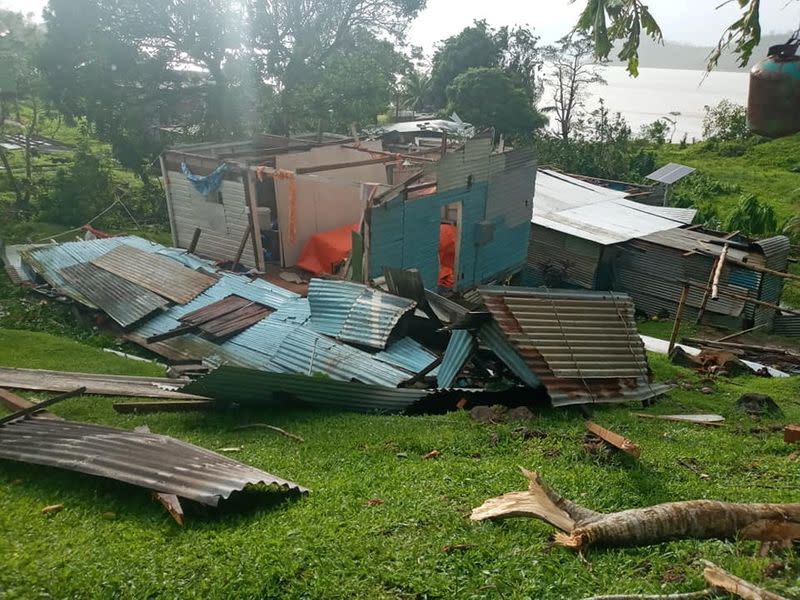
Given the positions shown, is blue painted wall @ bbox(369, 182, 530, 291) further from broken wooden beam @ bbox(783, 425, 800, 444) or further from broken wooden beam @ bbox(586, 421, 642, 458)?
broken wooden beam @ bbox(783, 425, 800, 444)

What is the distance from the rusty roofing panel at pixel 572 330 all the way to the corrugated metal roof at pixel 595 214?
10458 mm

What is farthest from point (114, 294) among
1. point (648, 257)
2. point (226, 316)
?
point (648, 257)

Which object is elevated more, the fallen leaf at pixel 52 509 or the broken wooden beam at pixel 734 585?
the broken wooden beam at pixel 734 585

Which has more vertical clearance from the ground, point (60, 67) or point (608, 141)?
point (60, 67)

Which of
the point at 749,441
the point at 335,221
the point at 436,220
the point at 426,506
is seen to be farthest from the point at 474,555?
the point at 335,221

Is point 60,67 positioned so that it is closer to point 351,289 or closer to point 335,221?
point 335,221

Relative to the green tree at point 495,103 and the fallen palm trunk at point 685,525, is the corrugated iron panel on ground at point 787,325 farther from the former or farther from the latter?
the green tree at point 495,103

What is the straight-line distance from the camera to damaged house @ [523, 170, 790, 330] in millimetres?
18016

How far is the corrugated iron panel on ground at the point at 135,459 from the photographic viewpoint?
233 inches

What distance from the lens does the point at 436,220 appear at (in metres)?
15.4

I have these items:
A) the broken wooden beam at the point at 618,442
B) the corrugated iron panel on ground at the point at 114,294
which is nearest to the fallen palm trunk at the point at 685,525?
the broken wooden beam at the point at 618,442

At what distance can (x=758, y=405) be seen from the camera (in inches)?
375

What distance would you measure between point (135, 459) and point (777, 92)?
6919 mm

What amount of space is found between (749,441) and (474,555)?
485cm
